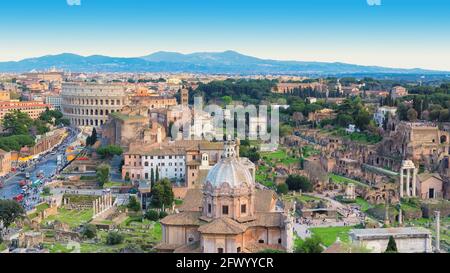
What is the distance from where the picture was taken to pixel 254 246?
11172 millimetres

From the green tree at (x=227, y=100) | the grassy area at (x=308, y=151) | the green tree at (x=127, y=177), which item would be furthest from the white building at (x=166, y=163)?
the green tree at (x=227, y=100)

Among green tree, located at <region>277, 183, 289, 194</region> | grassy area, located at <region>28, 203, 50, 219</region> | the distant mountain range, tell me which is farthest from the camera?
the distant mountain range

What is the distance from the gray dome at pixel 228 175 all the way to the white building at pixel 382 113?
19.9m

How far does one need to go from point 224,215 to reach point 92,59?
284 ft

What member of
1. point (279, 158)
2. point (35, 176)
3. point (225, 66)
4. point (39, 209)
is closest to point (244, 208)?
point (39, 209)

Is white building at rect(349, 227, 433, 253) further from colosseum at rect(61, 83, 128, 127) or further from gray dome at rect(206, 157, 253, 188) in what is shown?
colosseum at rect(61, 83, 128, 127)

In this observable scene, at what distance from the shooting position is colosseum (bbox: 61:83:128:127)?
39.8 meters

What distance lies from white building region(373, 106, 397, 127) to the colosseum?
→ 15.3m

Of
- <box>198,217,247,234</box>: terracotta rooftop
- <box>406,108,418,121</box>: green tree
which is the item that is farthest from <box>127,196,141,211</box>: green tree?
<box>406,108,418,121</box>: green tree

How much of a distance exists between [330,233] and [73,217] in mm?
6871

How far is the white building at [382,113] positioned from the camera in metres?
30.8
